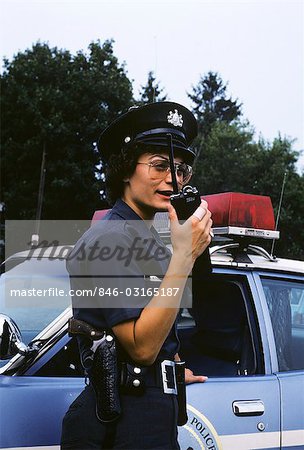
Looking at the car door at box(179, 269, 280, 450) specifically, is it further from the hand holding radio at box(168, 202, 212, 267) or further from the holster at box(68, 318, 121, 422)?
the hand holding radio at box(168, 202, 212, 267)

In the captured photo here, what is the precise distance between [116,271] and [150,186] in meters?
0.33

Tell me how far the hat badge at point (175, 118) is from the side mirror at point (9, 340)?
0.95 metres

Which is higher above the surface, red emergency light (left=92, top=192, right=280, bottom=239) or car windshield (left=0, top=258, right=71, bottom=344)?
red emergency light (left=92, top=192, right=280, bottom=239)

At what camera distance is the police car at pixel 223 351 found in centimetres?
210

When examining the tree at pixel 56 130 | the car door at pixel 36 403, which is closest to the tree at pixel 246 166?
the tree at pixel 56 130

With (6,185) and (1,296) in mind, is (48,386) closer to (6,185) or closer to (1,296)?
(1,296)

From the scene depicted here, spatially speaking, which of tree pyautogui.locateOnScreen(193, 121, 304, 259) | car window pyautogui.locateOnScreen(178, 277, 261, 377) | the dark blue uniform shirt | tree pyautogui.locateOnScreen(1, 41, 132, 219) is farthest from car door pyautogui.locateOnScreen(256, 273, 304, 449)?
tree pyautogui.locateOnScreen(193, 121, 304, 259)

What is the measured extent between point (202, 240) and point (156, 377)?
1.40 feet

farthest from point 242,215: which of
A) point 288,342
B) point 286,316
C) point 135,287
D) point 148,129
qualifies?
point 135,287

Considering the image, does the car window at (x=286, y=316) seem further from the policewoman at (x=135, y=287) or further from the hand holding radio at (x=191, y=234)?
the hand holding radio at (x=191, y=234)

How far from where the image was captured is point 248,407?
93.6 inches

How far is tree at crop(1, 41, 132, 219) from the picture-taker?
1817 cm

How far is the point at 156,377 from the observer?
5.31 ft

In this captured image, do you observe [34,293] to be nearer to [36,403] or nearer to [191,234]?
[36,403]
